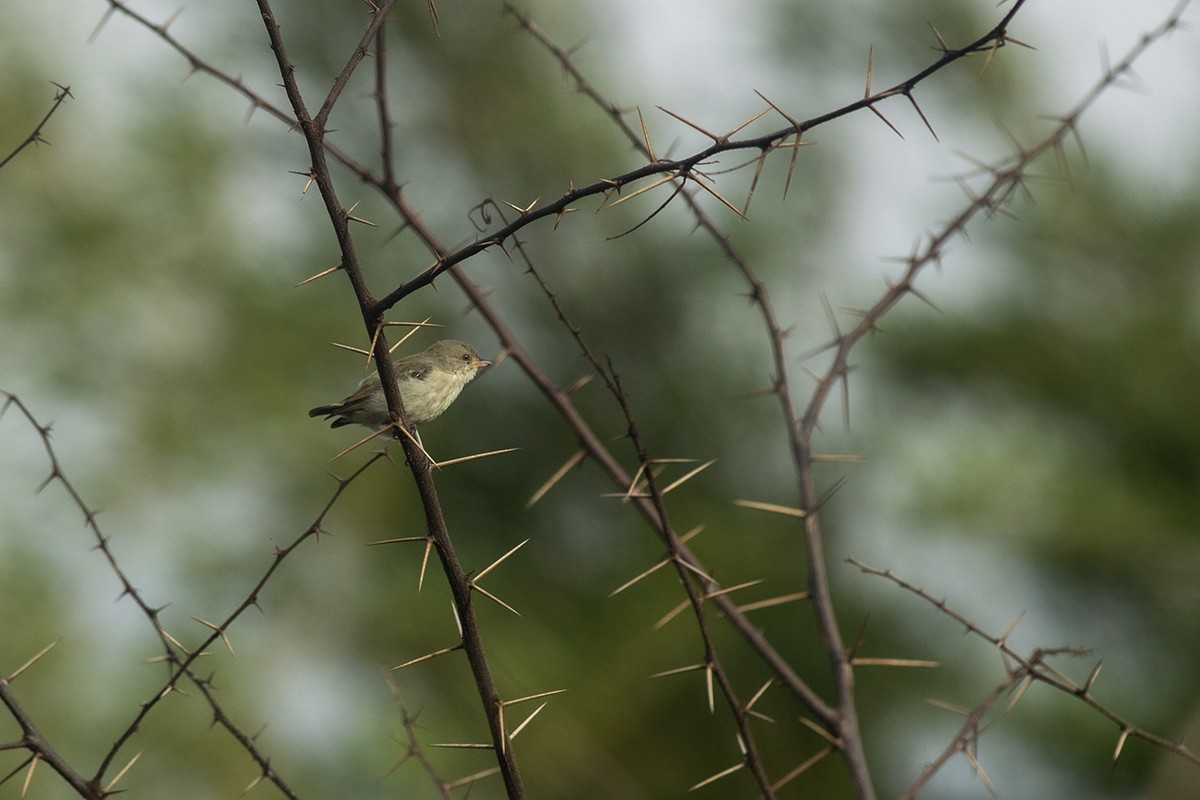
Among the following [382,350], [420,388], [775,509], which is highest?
[420,388]

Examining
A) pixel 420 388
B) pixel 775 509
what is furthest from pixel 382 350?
pixel 420 388

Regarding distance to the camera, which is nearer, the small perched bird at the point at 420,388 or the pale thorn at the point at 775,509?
the pale thorn at the point at 775,509

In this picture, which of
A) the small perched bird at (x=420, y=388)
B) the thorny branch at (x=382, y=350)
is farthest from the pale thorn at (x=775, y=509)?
the small perched bird at (x=420, y=388)

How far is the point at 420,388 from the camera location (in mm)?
5773

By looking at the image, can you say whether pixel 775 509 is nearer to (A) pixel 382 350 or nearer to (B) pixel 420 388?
(A) pixel 382 350

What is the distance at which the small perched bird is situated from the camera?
227 inches

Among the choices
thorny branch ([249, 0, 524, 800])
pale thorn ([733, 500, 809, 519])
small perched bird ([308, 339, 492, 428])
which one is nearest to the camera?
thorny branch ([249, 0, 524, 800])

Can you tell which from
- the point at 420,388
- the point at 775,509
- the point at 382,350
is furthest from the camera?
the point at 420,388

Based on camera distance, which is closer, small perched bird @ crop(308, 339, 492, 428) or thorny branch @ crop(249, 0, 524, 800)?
thorny branch @ crop(249, 0, 524, 800)

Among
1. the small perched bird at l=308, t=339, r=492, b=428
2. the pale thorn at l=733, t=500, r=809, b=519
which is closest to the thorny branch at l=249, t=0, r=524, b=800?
the pale thorn at l=733, t=500, r=809, b=519

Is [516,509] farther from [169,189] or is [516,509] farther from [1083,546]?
[169,189]

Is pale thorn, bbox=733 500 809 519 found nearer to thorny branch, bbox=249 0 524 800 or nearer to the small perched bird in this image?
thorny branch, bbox=249 0 524 800

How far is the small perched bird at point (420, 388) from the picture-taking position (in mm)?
5758

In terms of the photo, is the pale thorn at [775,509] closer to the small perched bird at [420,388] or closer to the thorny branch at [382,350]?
the thorny branch at [382,350]
